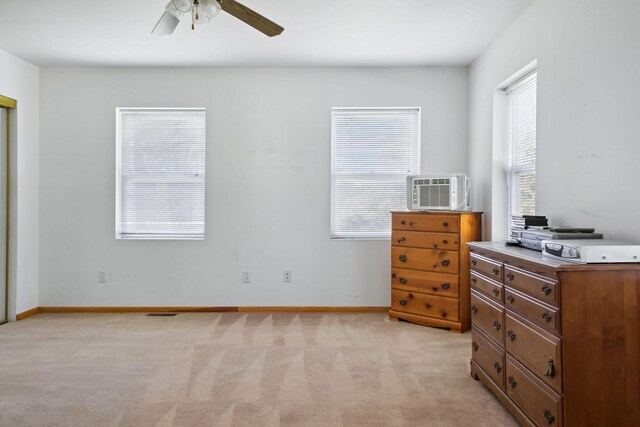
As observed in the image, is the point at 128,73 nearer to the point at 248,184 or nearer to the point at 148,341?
the point at 248,184

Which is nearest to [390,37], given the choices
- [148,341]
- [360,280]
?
[360,280]

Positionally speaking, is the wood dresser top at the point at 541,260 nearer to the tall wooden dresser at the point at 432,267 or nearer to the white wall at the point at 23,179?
the tall wooden dresser at the point at 432,267

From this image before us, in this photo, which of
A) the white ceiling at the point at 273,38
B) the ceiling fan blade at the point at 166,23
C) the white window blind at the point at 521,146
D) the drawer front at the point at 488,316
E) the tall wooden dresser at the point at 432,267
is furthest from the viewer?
the tall wooden dresser at the point at 432,267

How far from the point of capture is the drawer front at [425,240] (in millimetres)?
3678

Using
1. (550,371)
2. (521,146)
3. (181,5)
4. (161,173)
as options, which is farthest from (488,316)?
(161,173)

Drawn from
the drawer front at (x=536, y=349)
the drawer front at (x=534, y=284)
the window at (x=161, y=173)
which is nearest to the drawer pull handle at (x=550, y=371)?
the drawer front at (x=536, y=349)

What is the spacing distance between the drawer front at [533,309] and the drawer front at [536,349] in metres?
0.03

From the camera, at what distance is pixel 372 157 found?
4.43 meters

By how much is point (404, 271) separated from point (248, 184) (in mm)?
1760

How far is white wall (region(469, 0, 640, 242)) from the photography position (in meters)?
2.02

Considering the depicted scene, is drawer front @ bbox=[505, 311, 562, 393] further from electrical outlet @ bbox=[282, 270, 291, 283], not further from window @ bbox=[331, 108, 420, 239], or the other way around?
electrical outlet @ bbox=[282, 270, 291, 283]

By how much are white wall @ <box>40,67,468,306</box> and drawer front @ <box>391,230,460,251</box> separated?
0.44 m

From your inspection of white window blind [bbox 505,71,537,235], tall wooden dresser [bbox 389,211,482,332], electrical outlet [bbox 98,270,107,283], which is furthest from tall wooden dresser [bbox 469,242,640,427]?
electrical outlet [bbox 98,270,107,283]

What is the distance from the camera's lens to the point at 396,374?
2.74 meters
